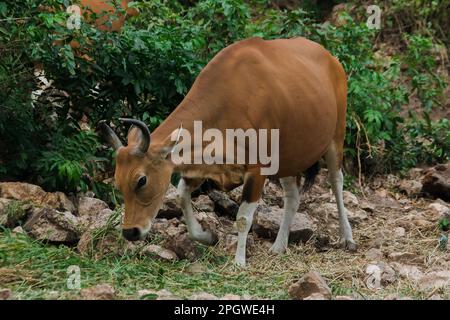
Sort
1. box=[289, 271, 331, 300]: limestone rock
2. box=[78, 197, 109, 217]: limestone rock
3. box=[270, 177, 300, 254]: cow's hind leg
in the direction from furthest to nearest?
box=[78, 197, 109, 217]: limestone rock
box=[270, 177, 300, 254]: cow's hind leg
box=[289, 271, 331, 300]: limestone rock

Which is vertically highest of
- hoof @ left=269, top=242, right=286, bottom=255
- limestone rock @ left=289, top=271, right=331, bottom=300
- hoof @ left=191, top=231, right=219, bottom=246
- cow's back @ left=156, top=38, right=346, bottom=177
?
cow's back @ left=156, top=38, right=346, bottom=177

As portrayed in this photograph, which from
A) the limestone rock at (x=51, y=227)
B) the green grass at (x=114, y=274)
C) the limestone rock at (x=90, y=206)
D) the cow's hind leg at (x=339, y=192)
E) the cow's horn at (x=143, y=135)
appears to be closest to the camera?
the green grass at (x=114, y=274)

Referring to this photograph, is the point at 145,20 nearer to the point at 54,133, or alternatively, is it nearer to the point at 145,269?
the point at 54,133

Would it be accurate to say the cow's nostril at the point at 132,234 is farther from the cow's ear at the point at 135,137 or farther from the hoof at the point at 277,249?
the hoof at the point at 277,249

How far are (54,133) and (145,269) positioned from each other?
259 centimetres

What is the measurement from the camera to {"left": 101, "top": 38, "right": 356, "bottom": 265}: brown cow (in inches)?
258

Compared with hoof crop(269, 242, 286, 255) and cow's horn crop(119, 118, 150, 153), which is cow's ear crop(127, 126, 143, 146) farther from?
hoof crop(269, 242, 286, 255)

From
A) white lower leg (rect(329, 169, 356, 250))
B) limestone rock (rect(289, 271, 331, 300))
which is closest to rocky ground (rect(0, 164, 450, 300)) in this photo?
limestone rock (rect(289, 271, 331, 300))

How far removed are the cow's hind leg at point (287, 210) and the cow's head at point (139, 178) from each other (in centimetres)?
140

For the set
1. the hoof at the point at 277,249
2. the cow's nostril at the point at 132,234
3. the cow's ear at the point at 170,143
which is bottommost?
the hoof at the point at 277,249

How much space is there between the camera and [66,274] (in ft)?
19.9

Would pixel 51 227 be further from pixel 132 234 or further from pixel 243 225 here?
pixel 243 225

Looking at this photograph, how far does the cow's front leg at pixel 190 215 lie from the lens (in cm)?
705

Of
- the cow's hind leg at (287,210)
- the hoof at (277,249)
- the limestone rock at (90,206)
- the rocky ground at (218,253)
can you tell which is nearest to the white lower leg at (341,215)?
the rocky ground at (218,253)
